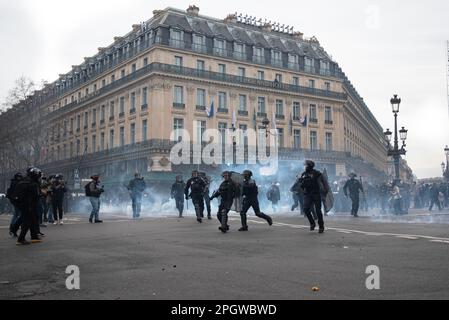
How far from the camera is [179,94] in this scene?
157 feet

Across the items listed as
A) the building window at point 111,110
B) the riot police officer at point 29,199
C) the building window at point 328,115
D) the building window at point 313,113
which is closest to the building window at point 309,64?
the building window at point 313,113

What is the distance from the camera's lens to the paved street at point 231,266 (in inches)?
206

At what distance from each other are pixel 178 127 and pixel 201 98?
3931 millimetres

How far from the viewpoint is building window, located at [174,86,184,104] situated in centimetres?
4756

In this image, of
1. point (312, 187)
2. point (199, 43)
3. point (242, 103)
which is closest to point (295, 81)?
point (242, 103)

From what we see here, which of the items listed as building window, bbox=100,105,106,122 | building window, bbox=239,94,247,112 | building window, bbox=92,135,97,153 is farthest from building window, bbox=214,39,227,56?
building window, bbox=92,135,97,153

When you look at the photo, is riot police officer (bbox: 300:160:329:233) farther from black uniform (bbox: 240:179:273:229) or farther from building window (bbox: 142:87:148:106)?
building window (bbox: 142:87:148:106)

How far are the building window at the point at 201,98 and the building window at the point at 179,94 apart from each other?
167cm

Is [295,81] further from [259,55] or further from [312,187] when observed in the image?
[312,187]

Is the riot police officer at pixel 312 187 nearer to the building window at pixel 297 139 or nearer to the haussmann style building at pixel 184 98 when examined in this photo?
the haussmann style building at pixel 184 98

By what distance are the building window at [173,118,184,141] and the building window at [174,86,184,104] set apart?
173 centimetres

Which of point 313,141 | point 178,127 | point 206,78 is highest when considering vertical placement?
point 206,78

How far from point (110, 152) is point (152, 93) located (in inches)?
364

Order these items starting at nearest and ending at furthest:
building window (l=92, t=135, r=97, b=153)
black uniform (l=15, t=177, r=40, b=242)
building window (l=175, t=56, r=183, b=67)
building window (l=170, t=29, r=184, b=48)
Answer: black uniform (l=15, t=177, r=40, b=242) → building window (l=170, t=29, r=184, b=48) → building window (l=175, t=56, r=183, b=67) → building window (l=92, t=135, r=97, b=153)
